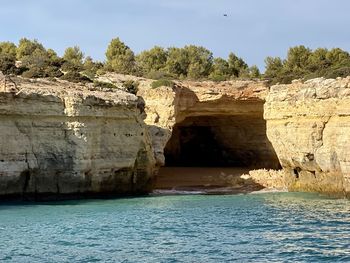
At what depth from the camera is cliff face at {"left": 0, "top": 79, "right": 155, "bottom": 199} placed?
28.3 meters

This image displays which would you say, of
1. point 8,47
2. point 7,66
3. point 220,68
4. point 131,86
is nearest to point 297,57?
point 220,68

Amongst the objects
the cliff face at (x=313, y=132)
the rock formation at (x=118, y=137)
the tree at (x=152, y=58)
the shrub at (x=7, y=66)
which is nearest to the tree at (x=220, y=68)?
the tree at (x=152, y=58)

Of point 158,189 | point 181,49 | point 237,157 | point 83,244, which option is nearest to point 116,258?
point 83,244

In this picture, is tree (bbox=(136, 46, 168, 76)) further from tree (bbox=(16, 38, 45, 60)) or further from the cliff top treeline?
tree (bbox=(16, 38, 45, 60))

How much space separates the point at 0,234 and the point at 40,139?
10.3 m

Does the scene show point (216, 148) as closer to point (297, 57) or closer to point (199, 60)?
point (297, 57)

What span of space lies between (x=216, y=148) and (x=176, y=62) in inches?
695

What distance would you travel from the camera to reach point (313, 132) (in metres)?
32.2

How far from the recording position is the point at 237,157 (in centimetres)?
A: 5041

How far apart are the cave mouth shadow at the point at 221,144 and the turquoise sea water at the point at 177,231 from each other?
60.1 ft

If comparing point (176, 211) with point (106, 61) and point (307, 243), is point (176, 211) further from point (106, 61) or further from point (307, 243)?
point (106, 61)

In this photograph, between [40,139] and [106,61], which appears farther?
[106,61]

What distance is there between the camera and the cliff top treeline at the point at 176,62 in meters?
46.3

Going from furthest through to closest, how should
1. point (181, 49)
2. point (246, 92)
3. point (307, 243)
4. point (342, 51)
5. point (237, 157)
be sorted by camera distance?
point (181, 49) → point (342, 51) → point (237, 157) → point (246, 92) → point (307, 243)
